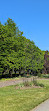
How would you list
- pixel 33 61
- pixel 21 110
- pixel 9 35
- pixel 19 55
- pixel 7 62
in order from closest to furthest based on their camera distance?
pixel 21 110
pixel 7 62
pixel 9 35
pixel 19 55
pixel 33 61

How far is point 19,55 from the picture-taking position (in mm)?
20859

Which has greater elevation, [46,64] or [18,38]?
[18,38]

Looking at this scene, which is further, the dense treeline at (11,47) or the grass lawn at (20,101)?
the dense treeline at (11,47)

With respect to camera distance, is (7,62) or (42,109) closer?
(42,109)

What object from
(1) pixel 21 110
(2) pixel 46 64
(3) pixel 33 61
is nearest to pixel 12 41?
(3) pixel 33 61

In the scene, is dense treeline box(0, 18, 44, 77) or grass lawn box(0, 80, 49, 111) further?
dense treeline box(0, 18, 44, 77)

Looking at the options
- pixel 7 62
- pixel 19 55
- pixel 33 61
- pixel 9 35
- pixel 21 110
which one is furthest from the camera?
pixel 33 61

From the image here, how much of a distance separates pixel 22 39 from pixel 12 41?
3.29 meters

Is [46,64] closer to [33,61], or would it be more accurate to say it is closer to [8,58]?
[33,61]

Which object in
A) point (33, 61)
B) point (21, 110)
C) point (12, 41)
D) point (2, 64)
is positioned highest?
point (12, 41)

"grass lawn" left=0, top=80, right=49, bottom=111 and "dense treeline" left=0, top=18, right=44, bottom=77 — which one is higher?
"dense treeline" left=0, top=18, right=44, bottom=77

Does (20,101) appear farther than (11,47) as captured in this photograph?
No

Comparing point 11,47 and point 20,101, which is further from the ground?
point 11,47

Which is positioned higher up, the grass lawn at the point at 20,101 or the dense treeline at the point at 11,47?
the dense treeline at the point at 11,47
